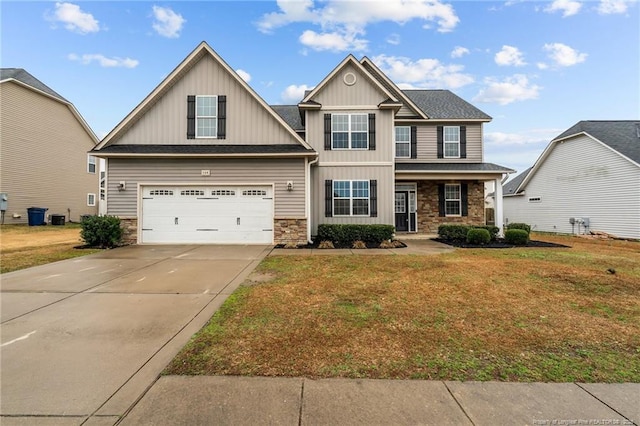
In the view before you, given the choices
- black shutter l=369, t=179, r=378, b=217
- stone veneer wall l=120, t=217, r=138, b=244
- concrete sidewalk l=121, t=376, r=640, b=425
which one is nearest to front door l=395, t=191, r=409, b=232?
black shutter l=369, t=179, r=378, b=217

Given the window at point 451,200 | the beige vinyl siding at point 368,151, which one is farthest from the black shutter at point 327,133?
the window at point 451,200

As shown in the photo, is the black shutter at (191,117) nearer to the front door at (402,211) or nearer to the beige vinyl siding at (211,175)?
the beige vinyl siding at (211,175)

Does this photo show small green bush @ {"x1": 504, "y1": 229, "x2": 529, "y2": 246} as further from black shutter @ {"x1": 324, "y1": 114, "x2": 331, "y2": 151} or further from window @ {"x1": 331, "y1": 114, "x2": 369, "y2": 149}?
black shutter @ {"x1": 324, "y1": 114, "x2": 331, "y2": 151}

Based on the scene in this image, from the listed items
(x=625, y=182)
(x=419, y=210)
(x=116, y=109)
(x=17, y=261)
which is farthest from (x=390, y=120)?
(x=116, y=109)

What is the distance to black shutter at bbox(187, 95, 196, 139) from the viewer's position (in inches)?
462

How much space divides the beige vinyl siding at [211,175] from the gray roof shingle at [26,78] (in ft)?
49.2

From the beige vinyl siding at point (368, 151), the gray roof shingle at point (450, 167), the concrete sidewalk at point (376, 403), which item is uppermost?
the beige vinyl siding at point (368, 151)

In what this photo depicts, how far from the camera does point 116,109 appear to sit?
17.7 metres

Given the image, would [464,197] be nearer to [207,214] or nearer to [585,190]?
[585,190]

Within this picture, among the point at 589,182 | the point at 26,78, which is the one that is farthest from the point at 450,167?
the point at 26,78

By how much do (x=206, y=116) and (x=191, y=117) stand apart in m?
0.58

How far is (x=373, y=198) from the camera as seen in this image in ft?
42.3

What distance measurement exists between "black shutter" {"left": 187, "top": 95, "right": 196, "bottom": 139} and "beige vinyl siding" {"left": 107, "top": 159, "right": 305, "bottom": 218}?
1.14 meters

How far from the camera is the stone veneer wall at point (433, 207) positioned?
15781 millimetres
